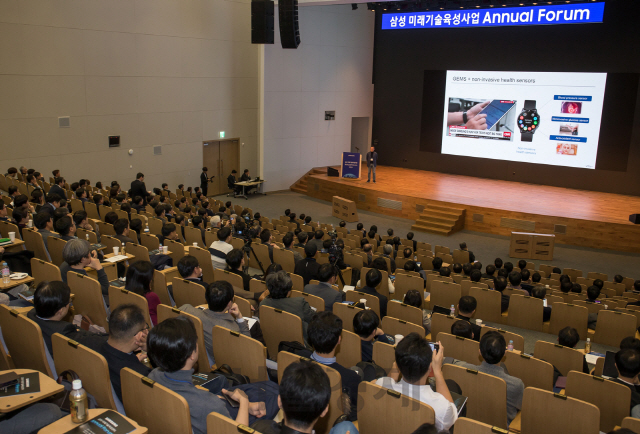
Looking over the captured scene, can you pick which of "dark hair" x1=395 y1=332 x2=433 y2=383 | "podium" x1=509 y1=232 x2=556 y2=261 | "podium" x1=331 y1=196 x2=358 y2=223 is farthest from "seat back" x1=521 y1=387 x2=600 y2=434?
"podium" x1=331 y1=196 x2=358 y2=223

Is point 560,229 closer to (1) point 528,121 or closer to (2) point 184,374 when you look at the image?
(1) point 528,121

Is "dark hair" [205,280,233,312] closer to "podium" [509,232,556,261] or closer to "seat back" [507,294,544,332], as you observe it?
"seat back" [507,294,544,332]

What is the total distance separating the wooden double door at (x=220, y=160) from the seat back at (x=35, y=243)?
10.8 metres

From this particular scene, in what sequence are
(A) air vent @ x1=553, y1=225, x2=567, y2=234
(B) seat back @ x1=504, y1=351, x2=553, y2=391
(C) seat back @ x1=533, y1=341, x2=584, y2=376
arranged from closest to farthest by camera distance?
Answer: 1. (B) seat back @ x1=504, y1=351, x2=553, y2=391
2. (C) seat back @ x1=533, y1=341, x2=584, y2=376
3. (A) air vent @ x1=553, y1=225, x2=567, y2=234

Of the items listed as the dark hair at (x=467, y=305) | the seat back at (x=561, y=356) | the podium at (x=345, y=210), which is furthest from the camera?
the podium at (x=345, y=210)

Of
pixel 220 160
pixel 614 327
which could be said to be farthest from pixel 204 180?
pixel 614 327

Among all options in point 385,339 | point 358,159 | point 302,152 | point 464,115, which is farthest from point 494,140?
point 385,339

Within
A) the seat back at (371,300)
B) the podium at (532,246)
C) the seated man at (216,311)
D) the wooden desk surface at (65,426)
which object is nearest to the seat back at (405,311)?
the seat back at (371,300)

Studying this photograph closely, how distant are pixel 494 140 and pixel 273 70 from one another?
25.1 ft

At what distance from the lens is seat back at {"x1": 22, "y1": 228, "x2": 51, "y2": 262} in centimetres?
616

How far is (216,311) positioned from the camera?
13.5 feet

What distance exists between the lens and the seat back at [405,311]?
5473mm

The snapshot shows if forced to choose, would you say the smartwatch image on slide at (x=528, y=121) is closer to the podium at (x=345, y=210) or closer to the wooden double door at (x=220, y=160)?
the podium at (x=345, y=210)

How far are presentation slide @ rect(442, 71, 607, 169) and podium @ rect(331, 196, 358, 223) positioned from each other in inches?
212
